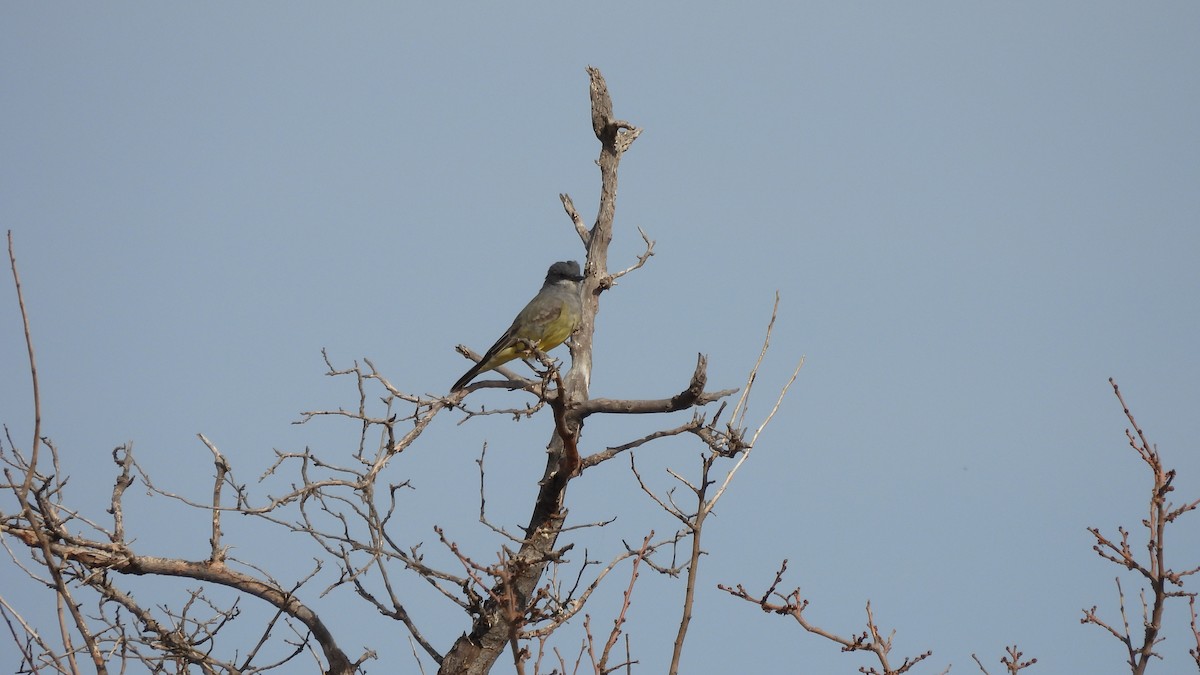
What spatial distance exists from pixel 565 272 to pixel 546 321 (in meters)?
0.58

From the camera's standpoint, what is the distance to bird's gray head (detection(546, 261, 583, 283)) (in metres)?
8.82

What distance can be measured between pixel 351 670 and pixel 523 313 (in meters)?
3.14

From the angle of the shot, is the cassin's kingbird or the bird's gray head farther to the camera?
the bird's gray head

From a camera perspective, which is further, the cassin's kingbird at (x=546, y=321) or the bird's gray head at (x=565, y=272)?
the bird's gray head at (x=565, y=272)

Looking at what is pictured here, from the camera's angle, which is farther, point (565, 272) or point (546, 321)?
point (565, 272)

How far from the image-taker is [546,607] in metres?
4.79

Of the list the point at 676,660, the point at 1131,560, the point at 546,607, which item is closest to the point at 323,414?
the point at 546,607

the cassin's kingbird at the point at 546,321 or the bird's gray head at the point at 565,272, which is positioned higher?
the bird's gray head at the point at 565,272

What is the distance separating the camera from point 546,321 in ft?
28.0

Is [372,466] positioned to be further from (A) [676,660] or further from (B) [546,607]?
(A) [676,660]

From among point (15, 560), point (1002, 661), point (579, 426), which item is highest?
point (579, 426)

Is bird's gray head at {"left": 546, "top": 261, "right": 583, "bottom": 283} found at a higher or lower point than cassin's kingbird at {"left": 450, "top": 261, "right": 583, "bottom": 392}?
higher

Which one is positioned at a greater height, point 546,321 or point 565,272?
point 565,272

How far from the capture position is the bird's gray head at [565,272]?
882cm
